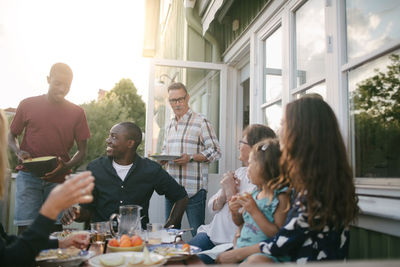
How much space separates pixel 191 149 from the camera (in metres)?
3.42

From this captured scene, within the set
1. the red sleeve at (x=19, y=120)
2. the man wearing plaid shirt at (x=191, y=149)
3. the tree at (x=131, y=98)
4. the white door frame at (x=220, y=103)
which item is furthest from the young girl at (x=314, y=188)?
the tree at (x=131, y=98)

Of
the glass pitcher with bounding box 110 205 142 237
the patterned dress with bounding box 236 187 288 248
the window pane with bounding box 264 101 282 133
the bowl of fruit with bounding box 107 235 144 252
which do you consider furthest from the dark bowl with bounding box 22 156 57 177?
the window pane with bounding box 264 101 282 133

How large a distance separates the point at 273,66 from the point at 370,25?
4.72 ft

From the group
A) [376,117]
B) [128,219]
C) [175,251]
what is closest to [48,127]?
[128,219]

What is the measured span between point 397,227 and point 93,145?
753 inches

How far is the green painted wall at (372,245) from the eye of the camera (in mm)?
1526

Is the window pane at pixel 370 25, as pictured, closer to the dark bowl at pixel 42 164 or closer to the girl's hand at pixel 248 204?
the girl's hand at pixel 248 204

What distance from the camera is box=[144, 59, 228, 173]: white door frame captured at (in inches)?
166

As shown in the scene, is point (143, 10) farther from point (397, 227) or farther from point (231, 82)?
point (397, 227)

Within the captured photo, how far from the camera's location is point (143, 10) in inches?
306

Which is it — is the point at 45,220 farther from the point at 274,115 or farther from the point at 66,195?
the point at 274,115

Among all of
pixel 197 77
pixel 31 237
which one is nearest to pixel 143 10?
pixel 197 77

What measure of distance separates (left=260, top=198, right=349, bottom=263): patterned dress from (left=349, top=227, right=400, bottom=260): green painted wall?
0.43 meters

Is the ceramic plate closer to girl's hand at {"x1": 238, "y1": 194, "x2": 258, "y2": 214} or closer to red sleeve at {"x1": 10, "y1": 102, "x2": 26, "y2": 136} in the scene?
girl's hand at {"x1": 238, "y1": 194, "x2": 258, "y2": 214}
